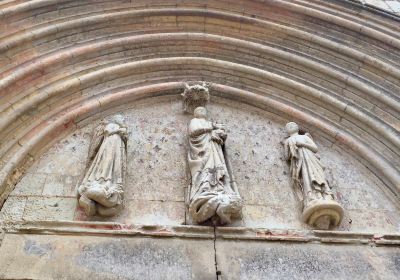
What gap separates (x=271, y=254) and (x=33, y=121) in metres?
3.13

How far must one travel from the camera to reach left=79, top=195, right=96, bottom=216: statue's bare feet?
14.8ft

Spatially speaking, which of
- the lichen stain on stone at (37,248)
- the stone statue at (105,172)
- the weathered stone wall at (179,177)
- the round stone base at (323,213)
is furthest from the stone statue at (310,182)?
the lichen stain on stone at (37,248)

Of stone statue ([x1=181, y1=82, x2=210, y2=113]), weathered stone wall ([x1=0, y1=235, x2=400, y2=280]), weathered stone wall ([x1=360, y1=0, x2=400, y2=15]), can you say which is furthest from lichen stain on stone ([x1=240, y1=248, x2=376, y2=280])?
weathered stone wall ([x1=360, y1=0, x2=400, y2=15])

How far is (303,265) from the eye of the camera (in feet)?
14.5

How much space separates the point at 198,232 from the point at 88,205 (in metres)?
1.10

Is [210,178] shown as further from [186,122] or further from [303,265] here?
[186,122]

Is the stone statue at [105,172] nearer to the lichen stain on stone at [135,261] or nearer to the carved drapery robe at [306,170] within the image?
the lichen stain on stone at [135,261]

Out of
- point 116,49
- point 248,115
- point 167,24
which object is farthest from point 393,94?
point 116,49

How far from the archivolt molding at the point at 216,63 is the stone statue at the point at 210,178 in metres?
1.27

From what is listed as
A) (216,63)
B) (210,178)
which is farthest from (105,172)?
(216,63)

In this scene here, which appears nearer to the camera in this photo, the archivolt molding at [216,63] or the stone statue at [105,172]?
the stone statue at [105,172]

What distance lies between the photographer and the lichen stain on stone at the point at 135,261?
4.11 m

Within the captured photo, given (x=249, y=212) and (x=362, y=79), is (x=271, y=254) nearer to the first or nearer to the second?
(x=249, y=212)

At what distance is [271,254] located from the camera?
4477mm
